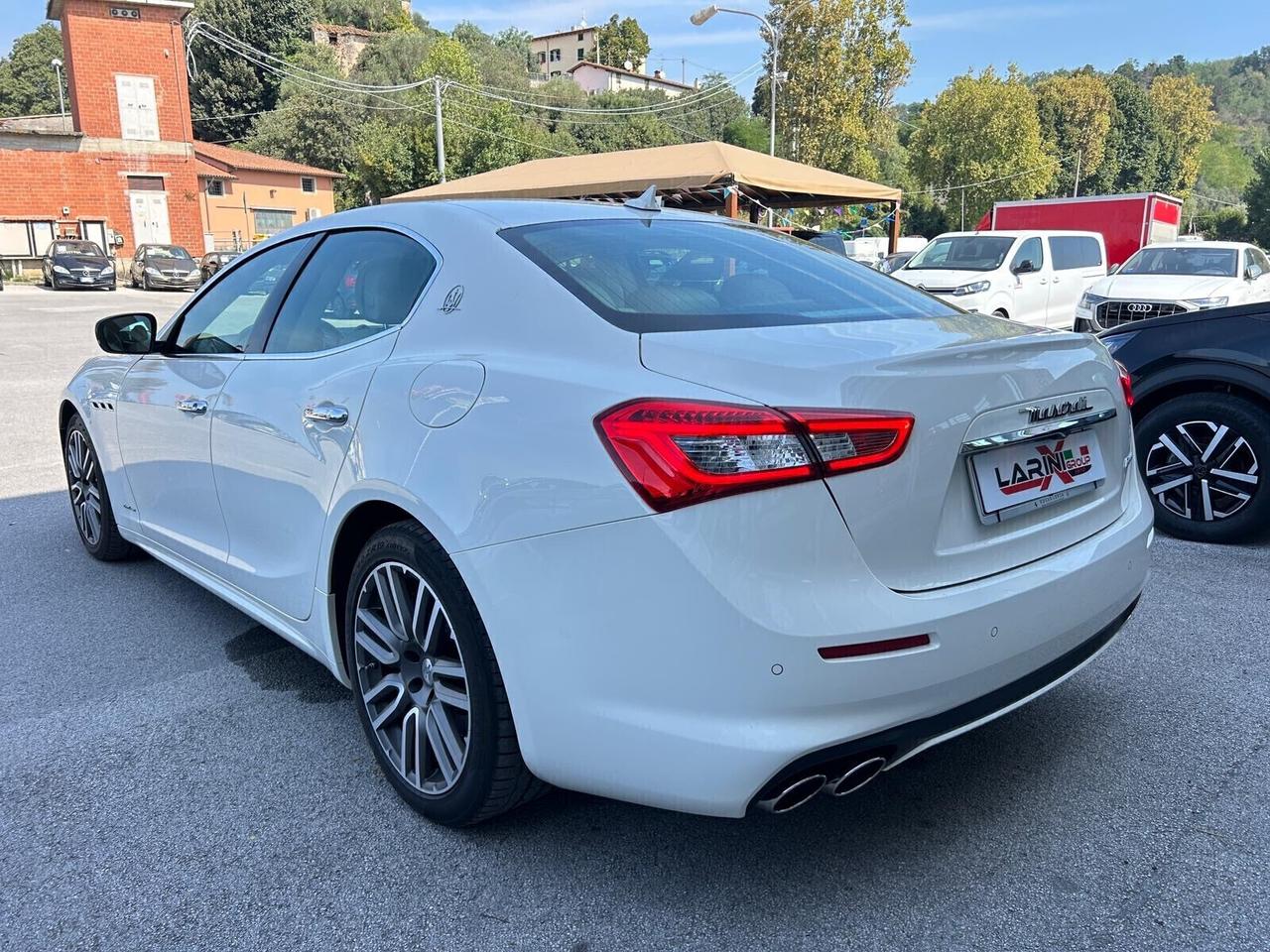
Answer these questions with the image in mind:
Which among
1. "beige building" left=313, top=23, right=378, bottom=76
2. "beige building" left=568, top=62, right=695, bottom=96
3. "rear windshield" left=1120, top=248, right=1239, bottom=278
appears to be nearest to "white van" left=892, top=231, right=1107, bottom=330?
"rear windshield" left=1120, top=248, right=1239, bottom=278

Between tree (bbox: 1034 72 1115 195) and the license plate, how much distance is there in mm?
77914

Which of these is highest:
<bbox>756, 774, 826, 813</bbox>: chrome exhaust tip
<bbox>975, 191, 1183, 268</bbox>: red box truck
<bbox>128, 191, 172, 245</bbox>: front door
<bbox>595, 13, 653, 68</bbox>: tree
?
<bbox>595, 13, 653, 68</bbox>: tree

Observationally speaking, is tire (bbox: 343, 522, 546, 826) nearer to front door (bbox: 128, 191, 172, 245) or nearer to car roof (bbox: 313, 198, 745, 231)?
car roof (bbox: 313, 198, 745, 231)

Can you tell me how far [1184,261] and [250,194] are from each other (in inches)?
1722

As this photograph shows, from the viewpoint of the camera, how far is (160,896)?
84.3 inches

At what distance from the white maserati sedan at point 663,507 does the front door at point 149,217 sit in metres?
44.1

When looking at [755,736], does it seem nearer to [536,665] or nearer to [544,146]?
[536,665]

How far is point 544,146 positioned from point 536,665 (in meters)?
54.4

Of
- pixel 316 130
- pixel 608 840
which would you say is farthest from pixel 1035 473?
pixel 316 130

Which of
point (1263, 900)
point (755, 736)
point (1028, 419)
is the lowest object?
point (1263, 900)

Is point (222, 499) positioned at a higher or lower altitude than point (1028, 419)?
lower

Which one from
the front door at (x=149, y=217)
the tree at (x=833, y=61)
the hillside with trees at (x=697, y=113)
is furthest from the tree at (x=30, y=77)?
the tree at (x=833, y=61)

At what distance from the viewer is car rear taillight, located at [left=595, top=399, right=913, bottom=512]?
1723 millimetres

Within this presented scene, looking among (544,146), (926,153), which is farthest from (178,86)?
(926,153)
